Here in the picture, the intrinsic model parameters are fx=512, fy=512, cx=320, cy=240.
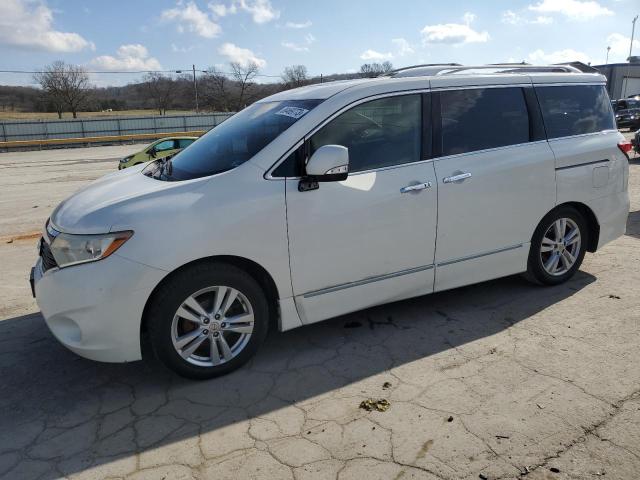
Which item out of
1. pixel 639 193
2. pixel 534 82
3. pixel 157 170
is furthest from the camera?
pixel 639 193

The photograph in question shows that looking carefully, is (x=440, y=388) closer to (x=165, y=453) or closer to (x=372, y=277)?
(x=372, y=277)

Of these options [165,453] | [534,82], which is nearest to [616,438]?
[165,453]

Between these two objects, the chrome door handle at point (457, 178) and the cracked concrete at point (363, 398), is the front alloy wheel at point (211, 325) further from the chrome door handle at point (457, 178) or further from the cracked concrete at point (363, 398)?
the chrome door handle at point (457, 178)

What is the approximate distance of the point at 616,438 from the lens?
2.71 metres

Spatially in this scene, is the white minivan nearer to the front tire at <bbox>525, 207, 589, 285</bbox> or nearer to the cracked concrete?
the front tire at <bbox>525, 207, 589, 285</bbox>

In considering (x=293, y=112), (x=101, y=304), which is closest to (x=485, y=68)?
(x=293, y=112)

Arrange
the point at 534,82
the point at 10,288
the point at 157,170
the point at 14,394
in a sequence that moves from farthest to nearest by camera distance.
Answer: the point at 10,288 → the point at 534,82 → the point at 157,170 → the point at 14,394

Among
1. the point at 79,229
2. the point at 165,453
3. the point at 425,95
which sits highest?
the point at 425,95

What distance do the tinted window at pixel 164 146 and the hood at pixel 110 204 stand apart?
15.2m

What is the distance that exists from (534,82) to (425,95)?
124cm

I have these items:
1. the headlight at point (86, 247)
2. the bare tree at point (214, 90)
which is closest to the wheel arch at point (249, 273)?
the headlight at point (86, 247)

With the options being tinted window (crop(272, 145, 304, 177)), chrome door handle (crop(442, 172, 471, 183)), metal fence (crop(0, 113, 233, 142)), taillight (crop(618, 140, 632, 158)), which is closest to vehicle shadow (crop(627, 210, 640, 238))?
taillight (crop(618, 140, 632, 158))

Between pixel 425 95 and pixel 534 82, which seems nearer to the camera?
pixel 425 95

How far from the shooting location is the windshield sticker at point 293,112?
3.68m
